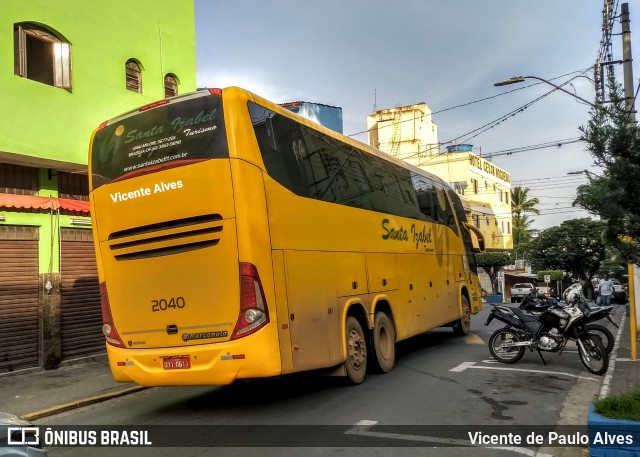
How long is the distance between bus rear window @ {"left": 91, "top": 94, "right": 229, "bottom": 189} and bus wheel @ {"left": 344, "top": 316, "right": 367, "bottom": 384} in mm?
3488

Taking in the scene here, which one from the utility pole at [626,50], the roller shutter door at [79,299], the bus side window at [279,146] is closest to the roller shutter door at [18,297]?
the roller shutter door at [79,299]

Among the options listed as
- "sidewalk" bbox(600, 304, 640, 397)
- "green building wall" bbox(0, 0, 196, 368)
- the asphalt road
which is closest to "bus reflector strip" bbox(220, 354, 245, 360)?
the asphalt road

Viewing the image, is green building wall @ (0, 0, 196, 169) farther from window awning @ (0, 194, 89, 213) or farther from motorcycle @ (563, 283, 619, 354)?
motorcycle @ (563, 283, 619, 354)

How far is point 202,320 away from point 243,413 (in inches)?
60.4

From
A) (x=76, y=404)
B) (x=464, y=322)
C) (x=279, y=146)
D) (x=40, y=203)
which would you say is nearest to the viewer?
(x=279, y=146)

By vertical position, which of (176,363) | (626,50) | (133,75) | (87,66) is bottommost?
(176,363)

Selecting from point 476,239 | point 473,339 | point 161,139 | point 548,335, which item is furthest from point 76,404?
point 476,239

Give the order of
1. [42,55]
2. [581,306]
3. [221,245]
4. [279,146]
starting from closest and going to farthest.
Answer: [221,245] → [279,146] → [581,306] → [42,55]

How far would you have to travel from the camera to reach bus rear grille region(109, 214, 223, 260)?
6633 millimetres

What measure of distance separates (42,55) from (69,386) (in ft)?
22.4

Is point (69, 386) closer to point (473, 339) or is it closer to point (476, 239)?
point (473, 339)

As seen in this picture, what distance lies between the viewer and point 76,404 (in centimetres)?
854

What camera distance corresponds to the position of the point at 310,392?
27.6ft

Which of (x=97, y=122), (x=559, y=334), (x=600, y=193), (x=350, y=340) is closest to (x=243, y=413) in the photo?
(x=350, y=340)
